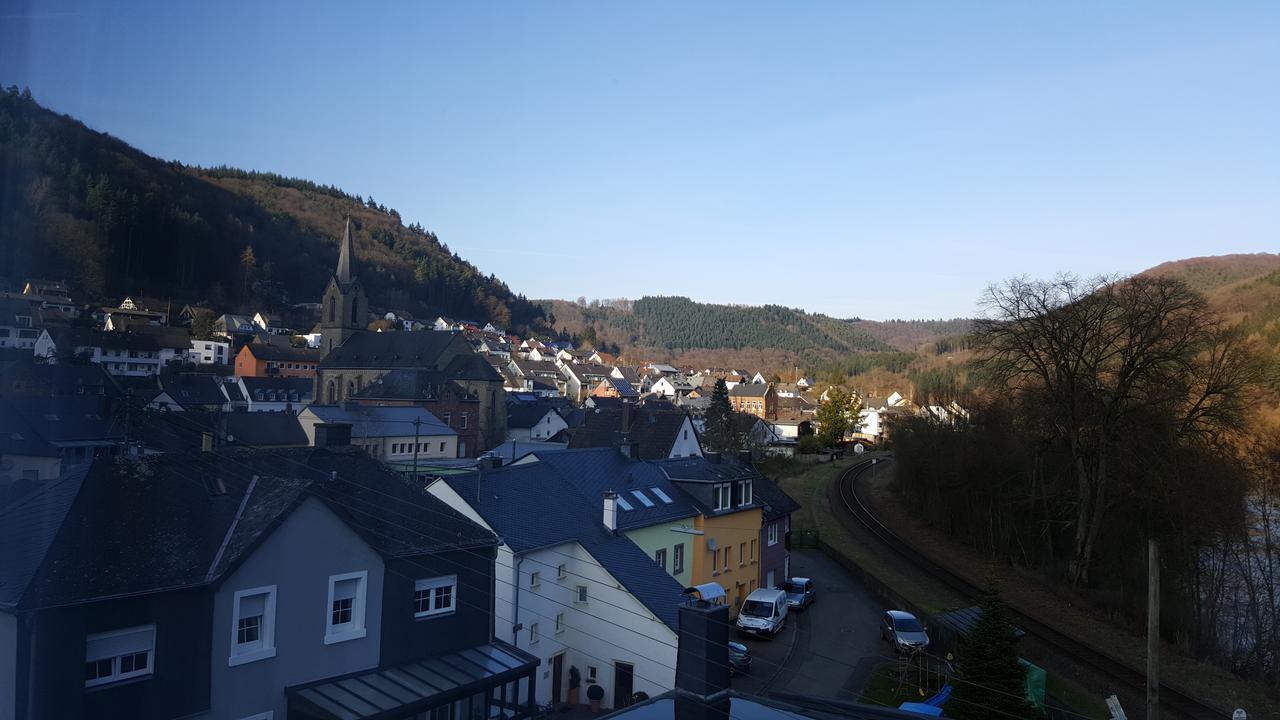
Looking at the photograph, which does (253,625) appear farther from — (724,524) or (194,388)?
(194,388)

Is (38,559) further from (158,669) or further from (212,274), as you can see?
(212,274)

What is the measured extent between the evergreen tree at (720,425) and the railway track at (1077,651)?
62.7ft

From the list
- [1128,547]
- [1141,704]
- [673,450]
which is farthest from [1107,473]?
[673,450]

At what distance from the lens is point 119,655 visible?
283 inches

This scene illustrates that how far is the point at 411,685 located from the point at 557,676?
4732 millimetres

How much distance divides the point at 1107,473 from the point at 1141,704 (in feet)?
25.6

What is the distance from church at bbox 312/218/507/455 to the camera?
5112 cm

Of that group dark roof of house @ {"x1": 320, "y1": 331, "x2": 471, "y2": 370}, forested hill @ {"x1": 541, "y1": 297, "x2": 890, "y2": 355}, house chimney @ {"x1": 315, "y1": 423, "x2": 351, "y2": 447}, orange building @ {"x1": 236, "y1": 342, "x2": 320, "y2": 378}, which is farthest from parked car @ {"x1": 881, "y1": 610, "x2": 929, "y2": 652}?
forested hill @ {"x1": 541, "y1": 297, "x2": 890, "y2": 355}

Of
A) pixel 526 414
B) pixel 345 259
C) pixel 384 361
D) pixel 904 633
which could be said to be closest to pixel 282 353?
pixel 384 361

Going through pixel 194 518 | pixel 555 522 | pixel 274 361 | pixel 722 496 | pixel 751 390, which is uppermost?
pixel 274 361

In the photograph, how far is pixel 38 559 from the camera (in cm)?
615

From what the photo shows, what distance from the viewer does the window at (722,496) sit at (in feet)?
64.8

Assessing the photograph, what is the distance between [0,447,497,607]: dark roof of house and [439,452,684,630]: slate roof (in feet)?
7.92

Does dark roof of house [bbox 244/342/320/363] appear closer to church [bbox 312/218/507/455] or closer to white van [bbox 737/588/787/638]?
church [bbox 312/218/507/455]
